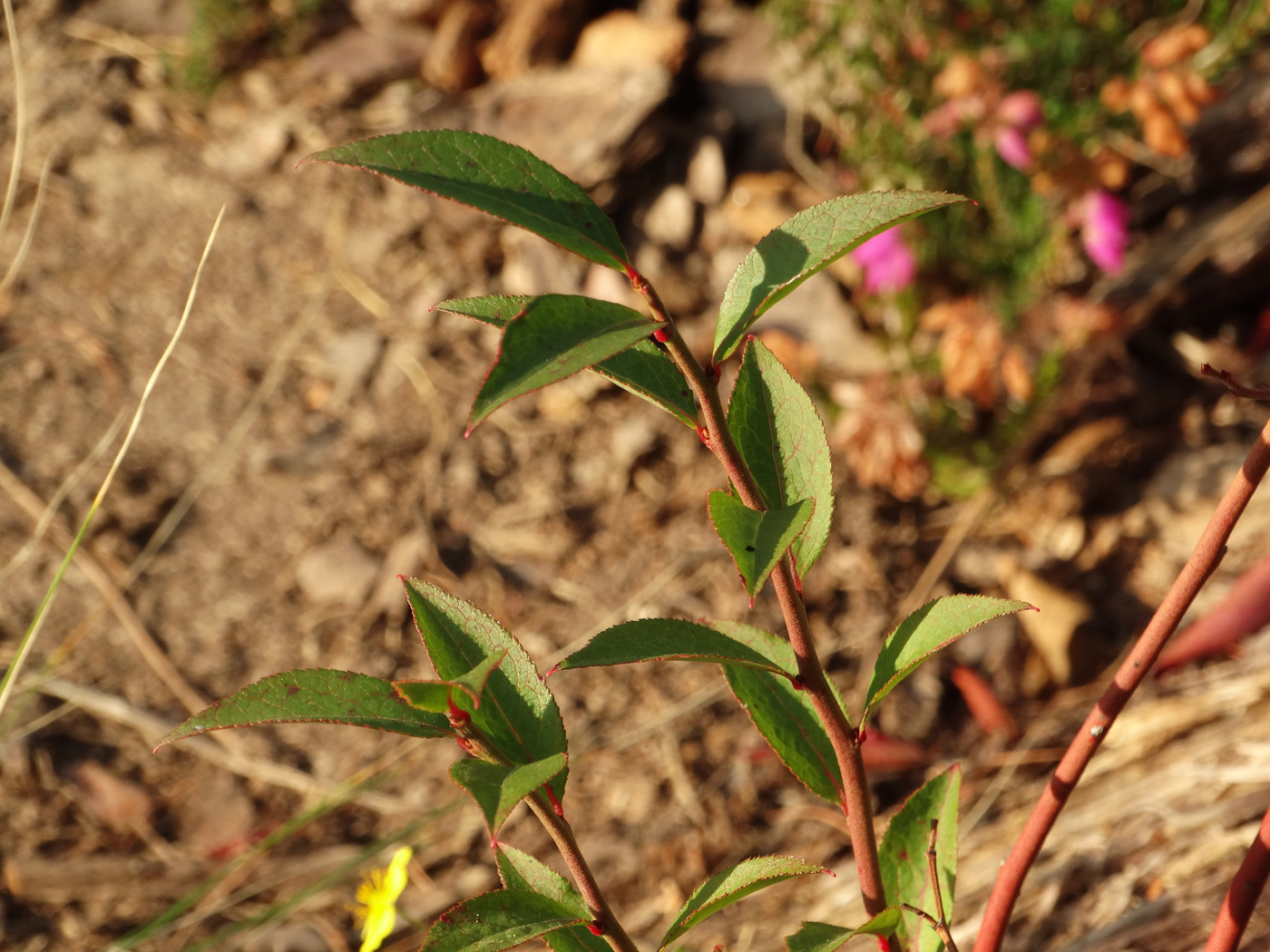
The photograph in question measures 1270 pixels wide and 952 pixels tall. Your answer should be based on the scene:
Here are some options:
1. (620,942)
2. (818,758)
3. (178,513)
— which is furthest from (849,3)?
(620,942)

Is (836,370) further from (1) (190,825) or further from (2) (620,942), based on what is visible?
(2) (620,942)

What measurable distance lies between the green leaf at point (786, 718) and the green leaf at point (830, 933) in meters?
0.08

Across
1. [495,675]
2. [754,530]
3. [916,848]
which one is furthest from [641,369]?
[916,848]

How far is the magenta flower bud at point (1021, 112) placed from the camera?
6.72 ft

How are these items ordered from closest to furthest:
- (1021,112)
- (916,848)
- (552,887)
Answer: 1. (552,887)
2. (916,848)
3. (1021,112)

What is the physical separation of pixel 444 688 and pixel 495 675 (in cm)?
15

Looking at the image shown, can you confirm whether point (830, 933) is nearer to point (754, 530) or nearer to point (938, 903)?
point (938, 903)

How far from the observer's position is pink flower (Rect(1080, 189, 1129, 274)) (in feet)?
6.81

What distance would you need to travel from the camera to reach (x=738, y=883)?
0.61 meters

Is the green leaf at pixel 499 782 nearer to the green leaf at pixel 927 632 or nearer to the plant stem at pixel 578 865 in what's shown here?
the plant stem at pixel 578 865

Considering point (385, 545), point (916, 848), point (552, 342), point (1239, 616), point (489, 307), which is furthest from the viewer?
point (385, 545)

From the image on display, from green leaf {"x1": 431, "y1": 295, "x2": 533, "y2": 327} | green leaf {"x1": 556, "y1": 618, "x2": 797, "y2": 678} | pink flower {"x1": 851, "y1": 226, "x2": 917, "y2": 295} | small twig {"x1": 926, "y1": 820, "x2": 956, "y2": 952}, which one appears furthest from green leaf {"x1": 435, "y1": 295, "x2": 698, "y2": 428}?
pink flower {"x1": 851, "y1": 226, "x2": 917, "y2": 295}

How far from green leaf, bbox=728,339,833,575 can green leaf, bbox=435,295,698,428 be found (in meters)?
0.08

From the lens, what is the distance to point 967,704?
1.86 metres
